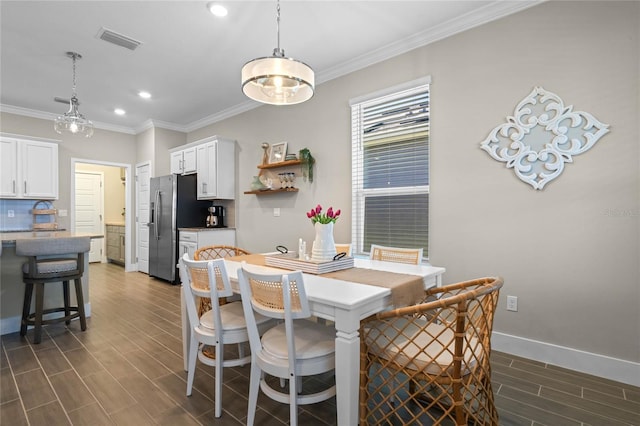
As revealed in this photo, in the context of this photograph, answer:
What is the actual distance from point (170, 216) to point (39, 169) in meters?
2.09

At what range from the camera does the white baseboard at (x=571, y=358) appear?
214cm

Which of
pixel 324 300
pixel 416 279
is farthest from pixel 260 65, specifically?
pixel 416 279

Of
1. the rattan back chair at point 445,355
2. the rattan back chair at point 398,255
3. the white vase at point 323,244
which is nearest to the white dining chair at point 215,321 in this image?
the white vase at point 323,244

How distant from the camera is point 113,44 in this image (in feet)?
10.5

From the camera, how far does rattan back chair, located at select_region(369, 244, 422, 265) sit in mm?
2434

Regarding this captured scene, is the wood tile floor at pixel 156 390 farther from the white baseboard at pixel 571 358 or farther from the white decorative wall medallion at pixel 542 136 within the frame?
the white decorative wall medallion at pixel 542 136

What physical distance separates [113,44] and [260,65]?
2295 millimetres

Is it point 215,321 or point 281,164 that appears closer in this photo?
point 215,321

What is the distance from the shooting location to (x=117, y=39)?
10.2 feet

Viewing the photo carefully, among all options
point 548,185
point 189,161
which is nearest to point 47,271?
point 189,161

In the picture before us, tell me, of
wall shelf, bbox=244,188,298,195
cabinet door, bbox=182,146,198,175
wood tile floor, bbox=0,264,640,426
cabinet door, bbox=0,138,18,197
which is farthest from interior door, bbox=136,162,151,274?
wood tile floor, bbox=0,264,640,426

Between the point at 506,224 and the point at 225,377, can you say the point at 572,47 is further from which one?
the point at 225,377

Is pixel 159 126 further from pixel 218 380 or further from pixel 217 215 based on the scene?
pixel 218 380

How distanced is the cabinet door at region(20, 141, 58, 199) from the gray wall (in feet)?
17.0
